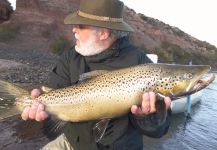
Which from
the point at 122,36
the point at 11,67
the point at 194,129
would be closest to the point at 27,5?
the point at 11,67

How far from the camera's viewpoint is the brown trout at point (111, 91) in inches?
142

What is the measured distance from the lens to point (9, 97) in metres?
3.86

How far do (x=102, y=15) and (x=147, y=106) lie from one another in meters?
1.01

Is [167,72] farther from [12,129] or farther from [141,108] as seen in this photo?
[12,129]

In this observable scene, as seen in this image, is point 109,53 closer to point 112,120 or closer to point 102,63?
point 102,63

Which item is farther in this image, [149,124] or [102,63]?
[102,63]

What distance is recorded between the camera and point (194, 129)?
15.4 meters

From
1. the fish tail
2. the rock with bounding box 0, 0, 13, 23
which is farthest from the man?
the rock with bounding box 0, 0, 13, 23

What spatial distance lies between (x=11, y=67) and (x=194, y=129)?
10.1 meters

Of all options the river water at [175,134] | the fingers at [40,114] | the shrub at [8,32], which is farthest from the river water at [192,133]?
the shrub at [8,32]

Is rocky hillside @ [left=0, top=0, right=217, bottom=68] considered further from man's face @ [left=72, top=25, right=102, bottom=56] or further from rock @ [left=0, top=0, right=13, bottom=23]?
man's face @ [left=72, top=25, right=102, bottom=56]

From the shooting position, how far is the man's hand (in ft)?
11.5

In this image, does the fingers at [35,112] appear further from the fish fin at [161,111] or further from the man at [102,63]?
the fish fin at [161,111]

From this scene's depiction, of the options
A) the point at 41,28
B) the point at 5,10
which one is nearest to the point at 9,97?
the point at 41,28
